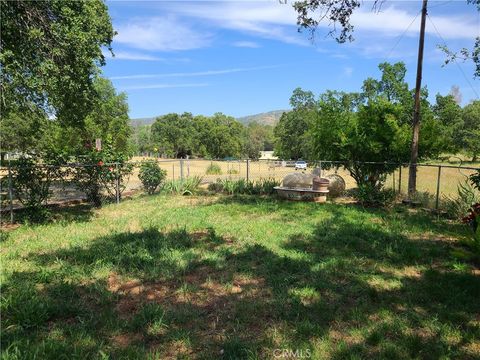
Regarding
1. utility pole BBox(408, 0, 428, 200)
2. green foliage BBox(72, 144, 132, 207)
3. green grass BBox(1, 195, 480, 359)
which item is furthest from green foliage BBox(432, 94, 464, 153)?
green grass BBox(1, 195, 480, 359)

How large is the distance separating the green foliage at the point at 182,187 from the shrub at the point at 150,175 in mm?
421

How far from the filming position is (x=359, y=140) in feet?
40.7

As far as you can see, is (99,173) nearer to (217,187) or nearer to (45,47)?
(217,187)

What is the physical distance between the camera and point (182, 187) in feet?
45.2

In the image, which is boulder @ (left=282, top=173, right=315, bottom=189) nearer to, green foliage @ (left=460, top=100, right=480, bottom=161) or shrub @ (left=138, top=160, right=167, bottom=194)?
shrub @ (left=138, top=160, right=167, bottom=194)

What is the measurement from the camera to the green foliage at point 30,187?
8828 mm

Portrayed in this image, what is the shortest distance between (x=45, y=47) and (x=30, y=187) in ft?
11.1

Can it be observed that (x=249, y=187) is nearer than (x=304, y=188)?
No

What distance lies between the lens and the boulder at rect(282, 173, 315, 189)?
12.4 metres

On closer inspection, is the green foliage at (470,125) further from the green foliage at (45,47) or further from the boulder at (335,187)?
Result: the green foliage at (45,47)

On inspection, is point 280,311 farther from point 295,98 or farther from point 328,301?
point 295,98

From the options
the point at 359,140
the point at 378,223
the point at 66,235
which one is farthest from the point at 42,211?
the point at 359,140

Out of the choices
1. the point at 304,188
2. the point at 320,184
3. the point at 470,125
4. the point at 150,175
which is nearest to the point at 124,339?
the point at 320,184

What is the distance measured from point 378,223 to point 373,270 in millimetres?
3310
